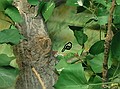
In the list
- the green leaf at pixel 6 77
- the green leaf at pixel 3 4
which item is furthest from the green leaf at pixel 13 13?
the green leaf at pixel 6 77

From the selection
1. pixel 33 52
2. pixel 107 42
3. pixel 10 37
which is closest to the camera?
pixel 107 42

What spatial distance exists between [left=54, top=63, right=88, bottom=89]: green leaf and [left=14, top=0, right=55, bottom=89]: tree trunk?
15.4 inches

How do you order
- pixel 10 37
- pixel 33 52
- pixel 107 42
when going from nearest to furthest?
pixel 107 42 → pixel 10 37 → pixel 33 52

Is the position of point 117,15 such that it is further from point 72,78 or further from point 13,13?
point 13,13

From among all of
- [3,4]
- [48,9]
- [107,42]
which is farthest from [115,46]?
→ [3,4]

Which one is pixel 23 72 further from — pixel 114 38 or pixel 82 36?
pixel 114 38

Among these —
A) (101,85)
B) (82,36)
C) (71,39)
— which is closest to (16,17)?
(82,36)

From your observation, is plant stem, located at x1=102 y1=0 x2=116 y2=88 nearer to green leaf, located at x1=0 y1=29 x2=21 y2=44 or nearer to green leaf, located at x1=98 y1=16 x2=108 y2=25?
green leaf, located at x1=98 y1=16 x2=108 y2=25

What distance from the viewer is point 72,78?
0.64 meters

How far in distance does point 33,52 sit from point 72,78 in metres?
0.41

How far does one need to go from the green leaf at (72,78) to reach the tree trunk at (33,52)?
39 cm

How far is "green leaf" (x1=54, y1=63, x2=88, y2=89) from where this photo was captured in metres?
0.64

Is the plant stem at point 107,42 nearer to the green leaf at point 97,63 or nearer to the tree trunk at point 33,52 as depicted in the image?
the green leaf at point 97,63

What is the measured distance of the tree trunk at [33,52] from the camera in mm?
1016
